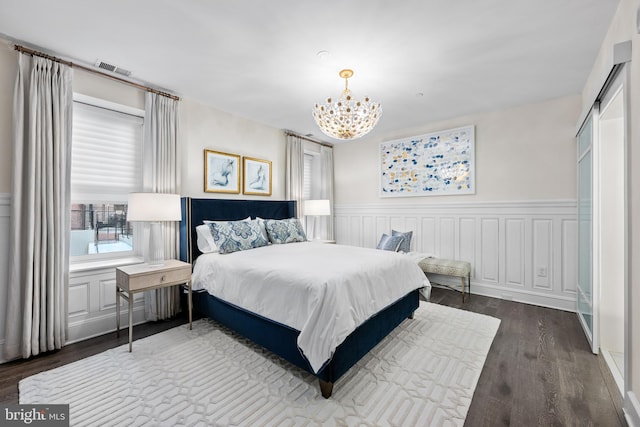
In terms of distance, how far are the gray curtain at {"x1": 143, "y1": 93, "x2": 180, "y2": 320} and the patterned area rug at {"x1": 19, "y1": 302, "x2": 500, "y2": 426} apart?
53cm

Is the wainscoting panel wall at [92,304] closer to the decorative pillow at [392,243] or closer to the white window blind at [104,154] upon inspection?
the white window blind at [104,154]

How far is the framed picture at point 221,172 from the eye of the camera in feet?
12.4

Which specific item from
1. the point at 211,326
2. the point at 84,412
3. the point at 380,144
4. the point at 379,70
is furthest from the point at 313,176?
the point at 84,412

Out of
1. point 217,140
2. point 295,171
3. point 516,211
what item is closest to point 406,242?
point 516,211

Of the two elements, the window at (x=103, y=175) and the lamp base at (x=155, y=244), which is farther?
the lamp base at (x=155, y=244)

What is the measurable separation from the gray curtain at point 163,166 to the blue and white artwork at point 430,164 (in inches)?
135

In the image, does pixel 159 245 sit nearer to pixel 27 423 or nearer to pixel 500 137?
pixel 27 423

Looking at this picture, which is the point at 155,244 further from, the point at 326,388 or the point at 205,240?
the point at 326,388

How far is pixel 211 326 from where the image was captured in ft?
9.65

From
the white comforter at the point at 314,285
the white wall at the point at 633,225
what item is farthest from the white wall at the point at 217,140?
the white wall at the point at 633,225

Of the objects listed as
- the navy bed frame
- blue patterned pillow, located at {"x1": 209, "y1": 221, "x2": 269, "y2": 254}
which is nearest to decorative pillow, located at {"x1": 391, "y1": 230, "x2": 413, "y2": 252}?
the navy bed frame

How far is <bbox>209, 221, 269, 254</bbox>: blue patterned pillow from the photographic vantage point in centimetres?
314

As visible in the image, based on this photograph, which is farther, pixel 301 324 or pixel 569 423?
pixel 301 324

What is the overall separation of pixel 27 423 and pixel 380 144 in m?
5.14
